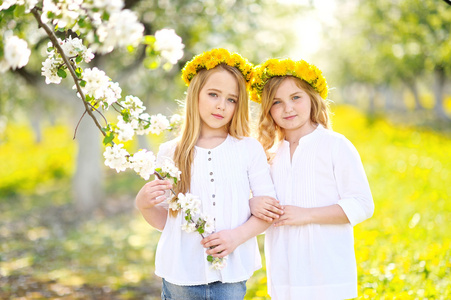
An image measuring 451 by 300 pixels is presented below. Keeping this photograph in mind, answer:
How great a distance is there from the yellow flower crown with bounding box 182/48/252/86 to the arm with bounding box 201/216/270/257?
32.9 inches

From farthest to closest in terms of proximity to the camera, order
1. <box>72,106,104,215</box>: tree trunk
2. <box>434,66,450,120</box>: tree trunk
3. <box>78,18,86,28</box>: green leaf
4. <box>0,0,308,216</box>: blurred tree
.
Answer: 1. <box>434,66,450,120</box>: tree trunk
2. <box>72,106,104,215</box>: tree trunk
3. <box>0,0,308,216</box>: blurred tree
4. <box>78,18,86,28</box>: green leaf

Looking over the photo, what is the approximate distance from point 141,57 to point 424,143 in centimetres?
1006

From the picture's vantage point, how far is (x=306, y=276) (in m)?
2.44

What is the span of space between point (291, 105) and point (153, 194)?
3.09 ft

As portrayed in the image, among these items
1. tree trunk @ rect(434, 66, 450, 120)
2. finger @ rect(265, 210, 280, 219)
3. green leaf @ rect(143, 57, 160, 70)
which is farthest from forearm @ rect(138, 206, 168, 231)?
Answer: tree trunk @ rect(434, 66, 450, 120)

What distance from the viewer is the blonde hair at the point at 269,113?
8.80 feet

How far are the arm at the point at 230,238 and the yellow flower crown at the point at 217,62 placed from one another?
2.75ft

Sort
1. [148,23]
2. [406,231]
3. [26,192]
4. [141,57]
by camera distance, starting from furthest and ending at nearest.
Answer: [26,192] → [141,57] → [148,23] → [406,231]

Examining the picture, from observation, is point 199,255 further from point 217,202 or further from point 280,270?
point 280,270

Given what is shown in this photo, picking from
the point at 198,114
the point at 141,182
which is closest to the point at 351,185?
the point at 198,114

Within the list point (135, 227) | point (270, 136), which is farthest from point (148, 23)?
point (270, 136)

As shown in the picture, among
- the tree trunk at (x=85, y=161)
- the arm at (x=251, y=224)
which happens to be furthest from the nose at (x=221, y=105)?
the tree trunk at (x=85, y=161)

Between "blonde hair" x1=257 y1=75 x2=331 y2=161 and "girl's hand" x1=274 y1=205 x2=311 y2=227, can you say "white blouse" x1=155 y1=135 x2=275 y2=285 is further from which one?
"blonde hair" x1=257 y1=75 x2=331 y2=161

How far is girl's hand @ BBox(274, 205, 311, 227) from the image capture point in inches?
96.4
